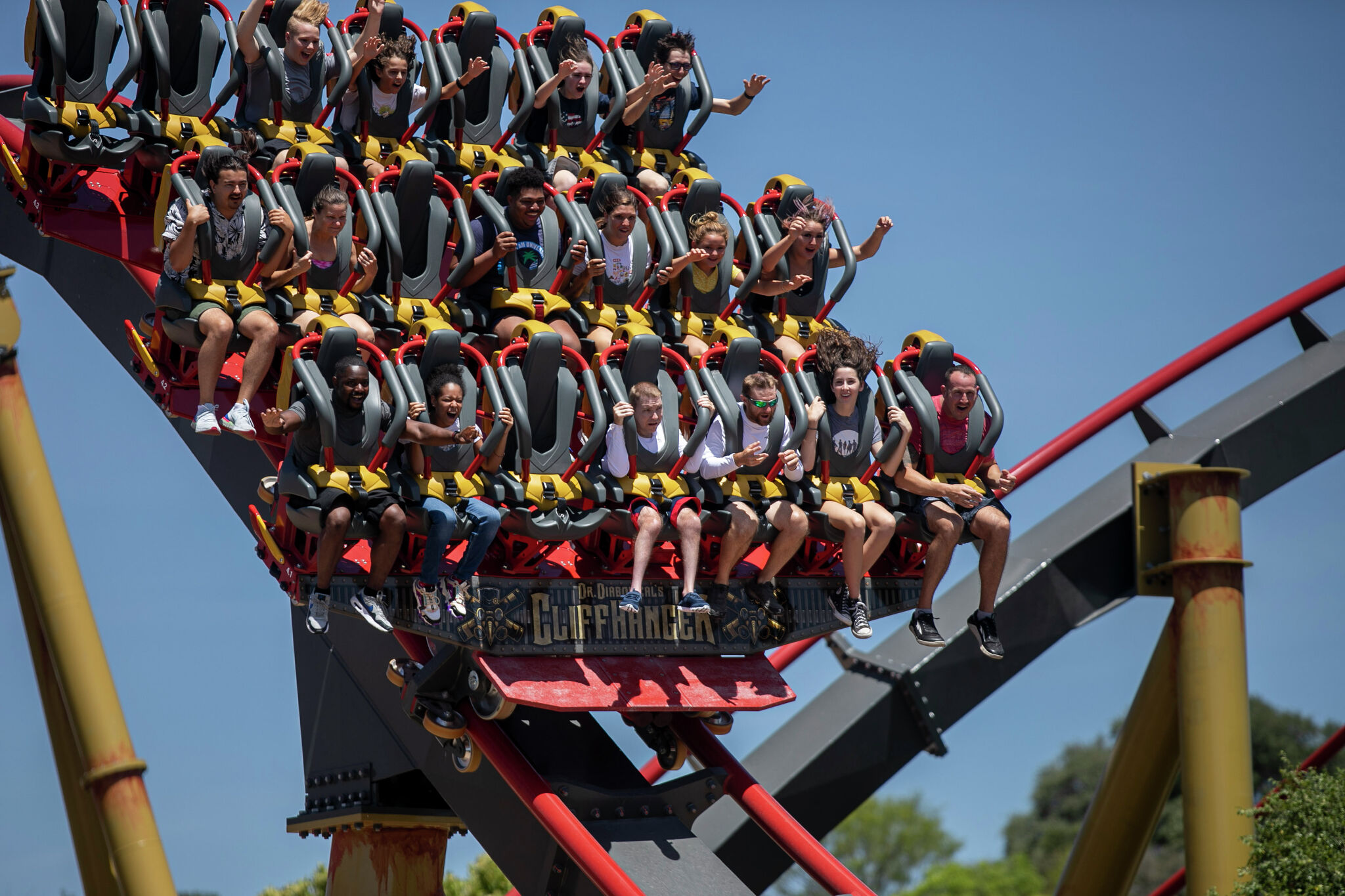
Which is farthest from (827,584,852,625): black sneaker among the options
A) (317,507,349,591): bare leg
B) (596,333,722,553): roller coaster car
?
(317,507,349,591): bare leg

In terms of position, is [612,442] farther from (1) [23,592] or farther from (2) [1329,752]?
(2) [1329,752]

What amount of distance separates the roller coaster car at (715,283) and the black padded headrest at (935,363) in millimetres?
941

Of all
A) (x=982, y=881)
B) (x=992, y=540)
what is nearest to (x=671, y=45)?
(x=992, y=540)

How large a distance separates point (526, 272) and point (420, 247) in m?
0.51

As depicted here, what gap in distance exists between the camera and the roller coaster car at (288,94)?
7.99m

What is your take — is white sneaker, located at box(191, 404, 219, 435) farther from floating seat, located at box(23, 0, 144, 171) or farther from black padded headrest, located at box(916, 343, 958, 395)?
black padded headrest, located at box(916, 343, 958, 395)

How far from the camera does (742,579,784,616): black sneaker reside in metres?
7.38

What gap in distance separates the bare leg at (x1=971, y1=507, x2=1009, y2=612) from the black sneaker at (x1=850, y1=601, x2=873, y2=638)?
0.57m

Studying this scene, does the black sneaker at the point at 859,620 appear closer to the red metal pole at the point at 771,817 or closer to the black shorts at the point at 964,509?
the black shorts at the point at 964,509

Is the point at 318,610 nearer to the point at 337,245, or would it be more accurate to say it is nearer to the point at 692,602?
the point at 692,602

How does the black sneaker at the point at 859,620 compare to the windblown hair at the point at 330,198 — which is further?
the black sneaker at the point at 859,620

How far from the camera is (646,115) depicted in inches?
367

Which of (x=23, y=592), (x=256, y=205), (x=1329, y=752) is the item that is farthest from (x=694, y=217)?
(x=1329, y=752)

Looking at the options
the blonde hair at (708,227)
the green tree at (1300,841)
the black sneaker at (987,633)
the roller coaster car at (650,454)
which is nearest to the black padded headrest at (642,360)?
the roller coaster car at (650,454)
